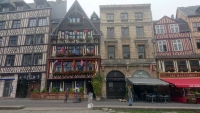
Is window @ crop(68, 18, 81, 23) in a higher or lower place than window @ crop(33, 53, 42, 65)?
higher

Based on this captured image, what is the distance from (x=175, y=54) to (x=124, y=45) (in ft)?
23.0

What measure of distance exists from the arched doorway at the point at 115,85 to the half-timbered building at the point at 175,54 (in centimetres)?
496

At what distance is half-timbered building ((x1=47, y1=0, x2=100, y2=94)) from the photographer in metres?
19.2

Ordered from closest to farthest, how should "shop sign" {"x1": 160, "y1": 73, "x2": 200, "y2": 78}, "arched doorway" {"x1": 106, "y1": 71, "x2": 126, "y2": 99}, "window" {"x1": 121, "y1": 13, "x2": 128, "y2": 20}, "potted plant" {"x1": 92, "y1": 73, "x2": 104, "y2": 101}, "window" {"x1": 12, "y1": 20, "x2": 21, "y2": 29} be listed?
A: 1. "potted plant" {"x1": 92, "y1": 73, "x2": 104, "y2": 101}
2. "shop sign" {"x1": 160, "y1": 73, "x2": 200, "y2": 78}
3. "arched doorway" {"x1": 106, "y1": 71, "x2": 126, "y2": 99}
4. "window" {"x1": 121, "y1": 13, "x2": 128, "y2": 20}
5. "window" {"x1": 12, "y1": 20, "x2": 21, "y2": 29}

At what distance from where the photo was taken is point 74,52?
20.0 meters

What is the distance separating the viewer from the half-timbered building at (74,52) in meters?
19.2

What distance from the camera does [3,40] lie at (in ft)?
72.9

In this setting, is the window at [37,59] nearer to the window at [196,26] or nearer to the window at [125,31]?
the window at [125,31]

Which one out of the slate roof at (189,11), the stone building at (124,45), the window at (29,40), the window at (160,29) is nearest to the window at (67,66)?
the stone building at (124,45)

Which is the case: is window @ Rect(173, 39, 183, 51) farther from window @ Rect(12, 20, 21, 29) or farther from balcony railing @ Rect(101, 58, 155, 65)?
window @ Rect(12, 20, 21, 29)

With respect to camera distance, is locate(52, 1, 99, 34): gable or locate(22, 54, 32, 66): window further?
locate(52, 1, 99, 34): gable

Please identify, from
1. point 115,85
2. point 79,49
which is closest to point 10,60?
point 79,49

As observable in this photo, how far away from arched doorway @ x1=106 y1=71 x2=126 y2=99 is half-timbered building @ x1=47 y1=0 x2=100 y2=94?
2135 millimetres

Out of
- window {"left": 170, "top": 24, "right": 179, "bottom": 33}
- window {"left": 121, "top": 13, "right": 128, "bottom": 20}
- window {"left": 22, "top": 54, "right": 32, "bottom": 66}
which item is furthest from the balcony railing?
window {"left": 22, "top": 54, "right": 32, "bottom": 66}
